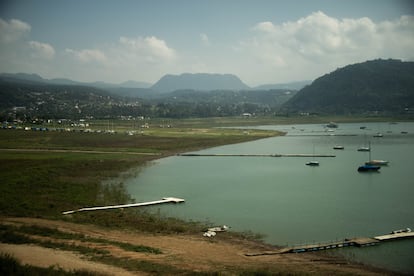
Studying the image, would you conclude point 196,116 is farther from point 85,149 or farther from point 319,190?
point 319,190

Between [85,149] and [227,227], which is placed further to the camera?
[85,149]

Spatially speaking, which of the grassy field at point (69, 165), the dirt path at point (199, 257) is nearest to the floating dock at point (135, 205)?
the grassy field at point (69, 165)

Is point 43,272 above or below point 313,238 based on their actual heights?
above

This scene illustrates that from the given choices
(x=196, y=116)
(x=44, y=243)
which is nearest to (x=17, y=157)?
(x=44, y=243)

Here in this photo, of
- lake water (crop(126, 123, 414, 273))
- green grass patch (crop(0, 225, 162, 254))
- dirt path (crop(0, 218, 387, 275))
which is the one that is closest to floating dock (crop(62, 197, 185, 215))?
lake water (crop(126, 123, 414, 273))

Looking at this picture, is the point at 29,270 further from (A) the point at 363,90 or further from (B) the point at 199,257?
(A) the point at 363,90

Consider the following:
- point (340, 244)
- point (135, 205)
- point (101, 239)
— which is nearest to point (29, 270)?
point (101, 239)

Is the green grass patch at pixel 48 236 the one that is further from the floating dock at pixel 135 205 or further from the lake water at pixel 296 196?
the lake water at pixel 296 196
